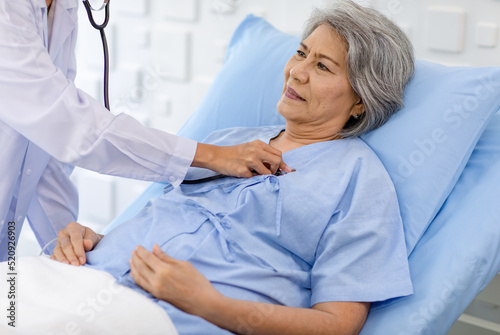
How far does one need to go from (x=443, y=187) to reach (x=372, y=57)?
1.20 feet

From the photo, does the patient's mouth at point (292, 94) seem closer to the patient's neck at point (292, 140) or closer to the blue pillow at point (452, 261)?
the patient's neck at point (292, 140)

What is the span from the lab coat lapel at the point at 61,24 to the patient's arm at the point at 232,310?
2.42 feet

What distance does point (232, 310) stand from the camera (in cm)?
128

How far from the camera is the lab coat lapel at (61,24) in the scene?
5.59 ft

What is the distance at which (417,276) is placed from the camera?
1451 millimetres

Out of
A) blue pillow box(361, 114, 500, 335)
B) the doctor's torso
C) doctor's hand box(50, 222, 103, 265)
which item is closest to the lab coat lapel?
the doctor's torso

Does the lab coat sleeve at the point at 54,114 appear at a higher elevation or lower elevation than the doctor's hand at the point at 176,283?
higher

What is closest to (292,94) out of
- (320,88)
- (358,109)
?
(320,88)

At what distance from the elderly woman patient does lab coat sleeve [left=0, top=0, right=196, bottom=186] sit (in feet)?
0.57

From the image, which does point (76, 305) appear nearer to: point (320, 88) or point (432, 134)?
point (320, 88)

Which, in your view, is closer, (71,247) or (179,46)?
(71,247)

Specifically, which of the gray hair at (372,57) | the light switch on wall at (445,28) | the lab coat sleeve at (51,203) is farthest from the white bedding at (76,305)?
the light switch on wall at (445,28)

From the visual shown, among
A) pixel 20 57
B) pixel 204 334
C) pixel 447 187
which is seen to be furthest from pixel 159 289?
pixel 447 187

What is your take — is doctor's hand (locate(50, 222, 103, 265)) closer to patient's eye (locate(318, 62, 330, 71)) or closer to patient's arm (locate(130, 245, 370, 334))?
patient's arm (locate(130, 245, 370, 334))
